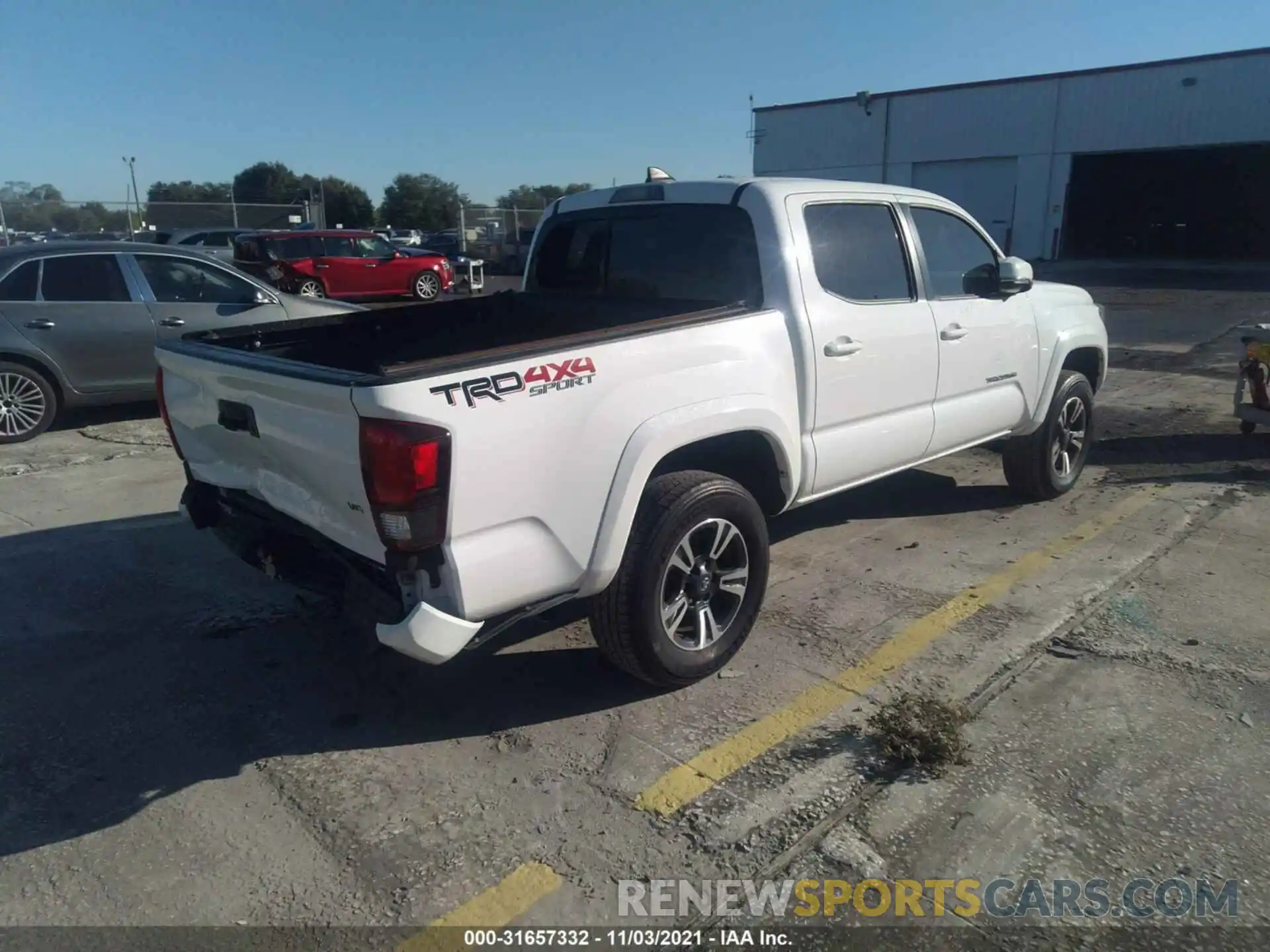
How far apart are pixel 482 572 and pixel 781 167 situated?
144 ft

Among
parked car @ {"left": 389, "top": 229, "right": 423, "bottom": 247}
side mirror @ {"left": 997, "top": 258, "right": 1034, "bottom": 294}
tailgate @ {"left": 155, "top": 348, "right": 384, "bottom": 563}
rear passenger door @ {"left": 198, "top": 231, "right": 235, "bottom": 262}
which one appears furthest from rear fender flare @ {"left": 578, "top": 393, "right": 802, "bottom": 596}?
parked car @ {"left": 389, "top": 229, "right": 423, "bottom": 247}

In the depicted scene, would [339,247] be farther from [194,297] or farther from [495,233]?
[194,297]

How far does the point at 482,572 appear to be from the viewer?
9.81ft

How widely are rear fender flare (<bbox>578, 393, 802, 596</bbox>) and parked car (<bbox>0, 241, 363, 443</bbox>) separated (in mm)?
5522

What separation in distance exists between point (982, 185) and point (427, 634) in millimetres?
39508

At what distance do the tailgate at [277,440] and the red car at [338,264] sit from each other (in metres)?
17.8

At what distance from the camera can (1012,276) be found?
16.9ft

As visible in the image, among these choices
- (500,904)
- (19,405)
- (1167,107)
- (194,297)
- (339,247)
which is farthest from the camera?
(1167,107)

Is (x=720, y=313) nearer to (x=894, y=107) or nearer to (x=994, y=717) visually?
(x=994, y=717)

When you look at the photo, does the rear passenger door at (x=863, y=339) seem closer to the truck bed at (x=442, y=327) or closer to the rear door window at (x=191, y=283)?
the truck bed at (x=442, y=327)

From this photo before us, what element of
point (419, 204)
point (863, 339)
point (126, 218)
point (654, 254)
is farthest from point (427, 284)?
point (419, 204)

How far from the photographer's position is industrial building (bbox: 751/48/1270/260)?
32438mm

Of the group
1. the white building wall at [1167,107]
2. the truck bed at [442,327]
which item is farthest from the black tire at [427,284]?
the white building wall at [1167,107]

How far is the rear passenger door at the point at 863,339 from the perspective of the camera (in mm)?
4215
